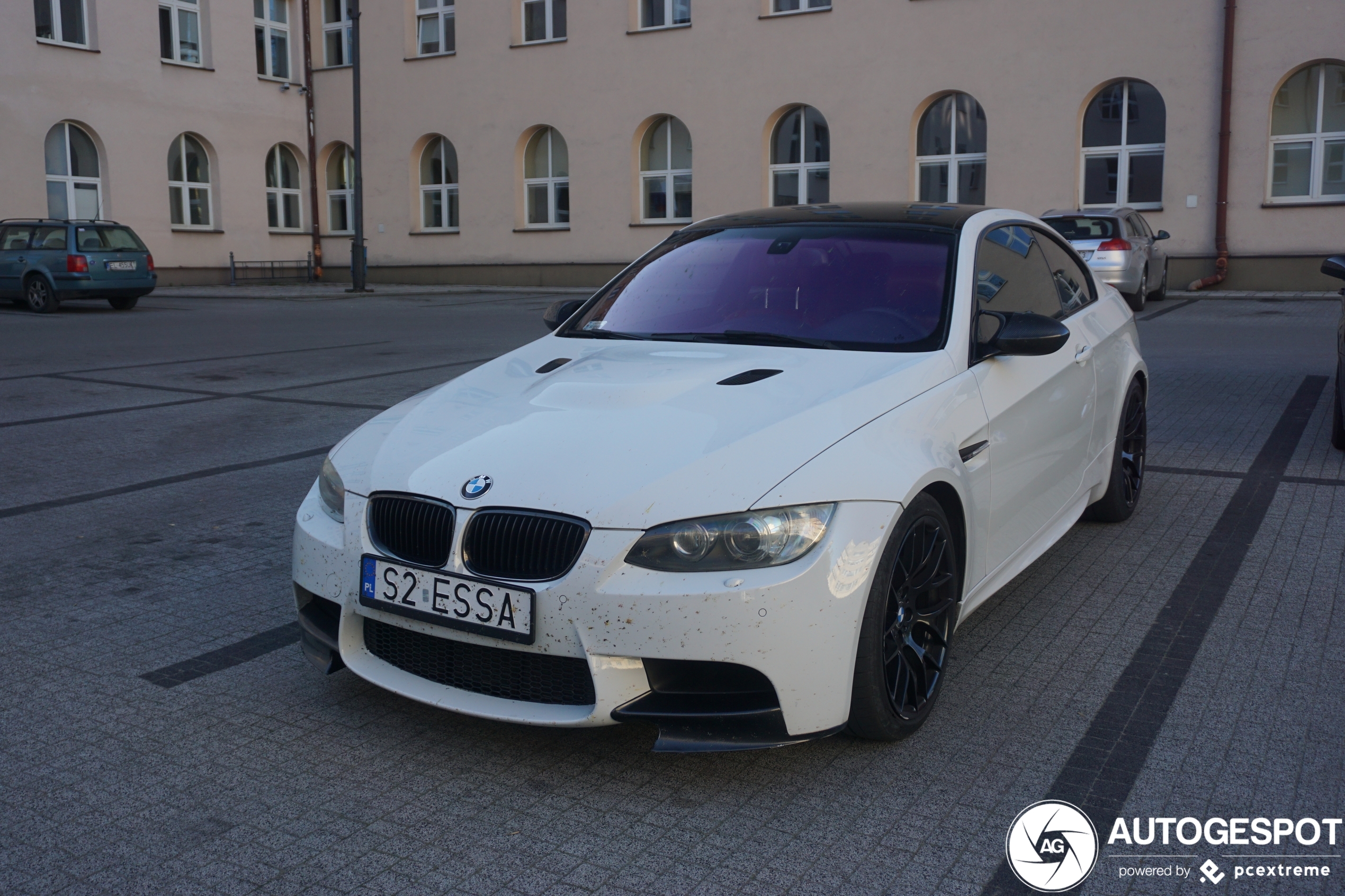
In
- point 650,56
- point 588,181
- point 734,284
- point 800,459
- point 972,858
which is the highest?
point 650,56

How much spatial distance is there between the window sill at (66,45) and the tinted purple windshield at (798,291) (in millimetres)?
28169

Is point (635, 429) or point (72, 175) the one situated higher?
point (72, 175)

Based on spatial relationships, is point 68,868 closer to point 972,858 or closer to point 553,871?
point 553,871

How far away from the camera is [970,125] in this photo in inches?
1011

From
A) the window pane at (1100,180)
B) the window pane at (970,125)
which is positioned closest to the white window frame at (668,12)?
the window pane at (970,125)

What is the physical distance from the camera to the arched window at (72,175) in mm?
28906

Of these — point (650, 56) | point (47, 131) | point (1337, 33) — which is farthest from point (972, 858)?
point (47, 131)

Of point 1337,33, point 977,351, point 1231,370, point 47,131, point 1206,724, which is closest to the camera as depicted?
point 1206,724

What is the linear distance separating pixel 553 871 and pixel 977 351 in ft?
7.16

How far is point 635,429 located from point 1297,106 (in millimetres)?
23344

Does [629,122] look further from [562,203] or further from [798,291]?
[798,291]

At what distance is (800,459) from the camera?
10.4 ft


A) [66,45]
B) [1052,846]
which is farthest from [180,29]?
[1052,846]

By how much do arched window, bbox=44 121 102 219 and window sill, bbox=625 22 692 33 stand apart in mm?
13176
